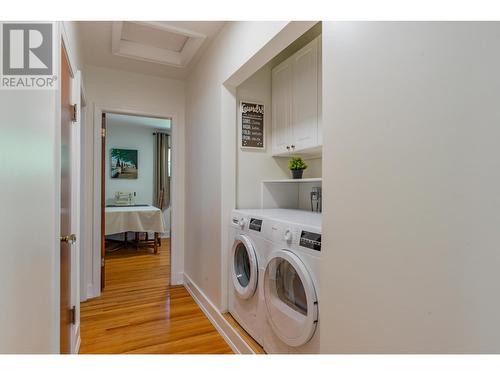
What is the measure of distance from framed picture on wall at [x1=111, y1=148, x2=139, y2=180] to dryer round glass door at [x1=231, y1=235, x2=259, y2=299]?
4387 millimetres

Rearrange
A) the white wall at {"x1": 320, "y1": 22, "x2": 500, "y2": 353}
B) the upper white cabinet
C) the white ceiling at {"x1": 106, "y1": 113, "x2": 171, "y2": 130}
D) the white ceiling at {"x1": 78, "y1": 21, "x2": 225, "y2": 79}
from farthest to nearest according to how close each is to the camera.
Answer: the white ceiling at {"x1": 106, "y1": 113, "x2": 171, "y2": 130} → the white ceiling at {"x1": 78, "y1": 21, "x2": 225, "y2": 79} → the upper white cabinet → the white wall at {"x1": 320, "y1": 22, "x2": 500, "y2": 353}

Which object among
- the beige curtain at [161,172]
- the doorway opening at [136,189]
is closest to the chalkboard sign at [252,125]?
the doorway opening at [136,189]

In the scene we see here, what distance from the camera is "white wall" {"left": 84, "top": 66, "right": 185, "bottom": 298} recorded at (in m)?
2.82

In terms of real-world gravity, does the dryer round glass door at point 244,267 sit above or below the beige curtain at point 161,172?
below

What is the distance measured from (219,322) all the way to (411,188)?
1877 millimetres

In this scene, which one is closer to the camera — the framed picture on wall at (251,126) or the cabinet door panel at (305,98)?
the cabinet door panel at (305,98)

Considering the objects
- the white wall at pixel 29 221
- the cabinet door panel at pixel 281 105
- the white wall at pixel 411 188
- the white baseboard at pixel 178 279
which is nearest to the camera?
the white wall at pixel 411 188

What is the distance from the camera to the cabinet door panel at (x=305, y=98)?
196cm

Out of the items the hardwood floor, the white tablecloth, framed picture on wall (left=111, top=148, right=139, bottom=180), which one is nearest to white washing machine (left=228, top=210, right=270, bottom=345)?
the hardwood floor

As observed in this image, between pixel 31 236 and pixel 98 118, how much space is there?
2115mm

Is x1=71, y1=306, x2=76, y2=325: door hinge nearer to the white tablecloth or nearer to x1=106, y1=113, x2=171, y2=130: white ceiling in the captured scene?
the white tablecloth

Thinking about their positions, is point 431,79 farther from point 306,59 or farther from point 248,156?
point 248,156

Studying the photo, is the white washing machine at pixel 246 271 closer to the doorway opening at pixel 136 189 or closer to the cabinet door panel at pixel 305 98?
the cabinet door panel at pixel 305 98

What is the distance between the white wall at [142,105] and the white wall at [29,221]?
6.08 ft
